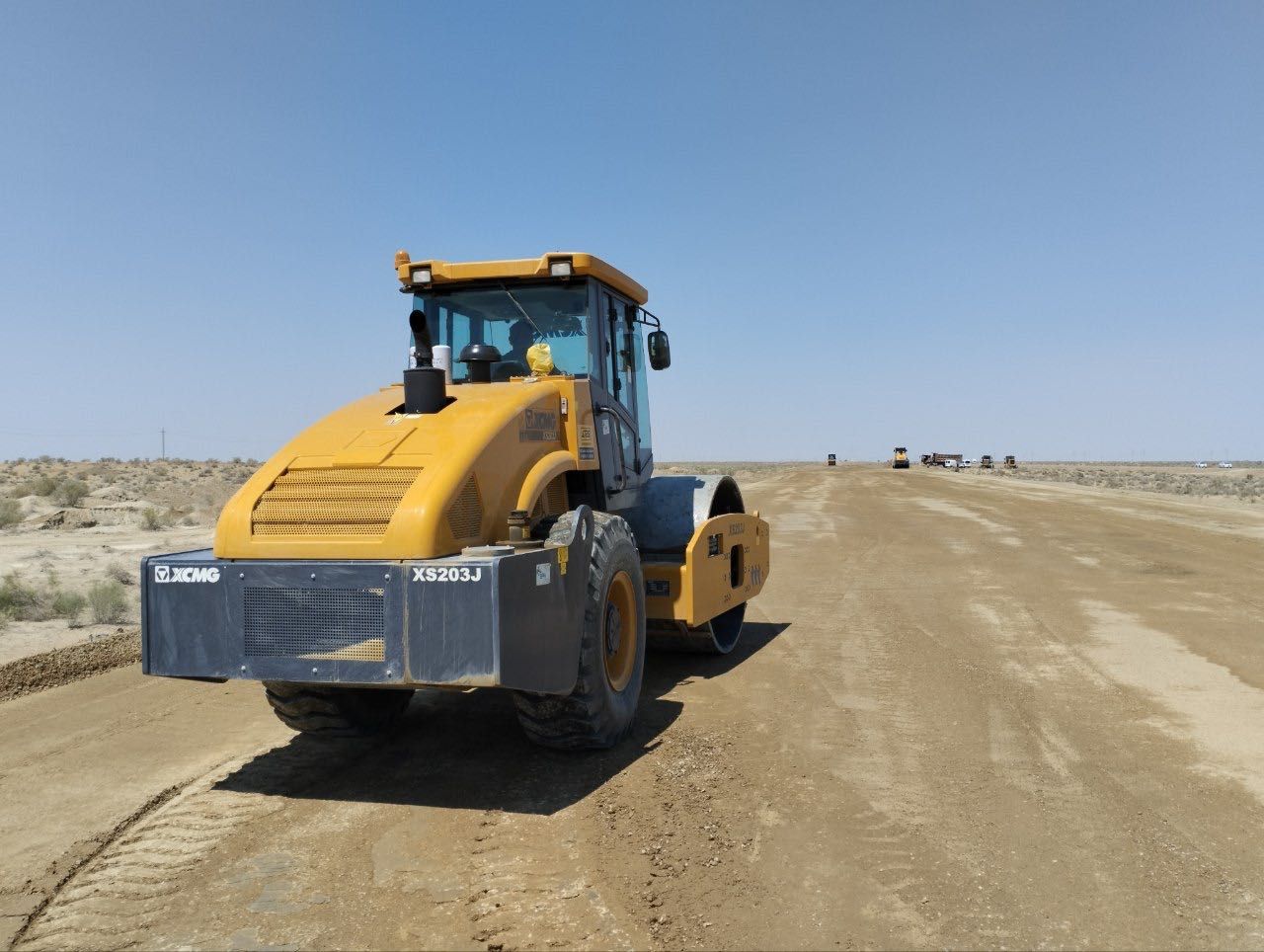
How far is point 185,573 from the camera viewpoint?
4.88 m

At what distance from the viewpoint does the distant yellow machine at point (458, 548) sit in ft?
15.1

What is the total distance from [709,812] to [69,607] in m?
8.34

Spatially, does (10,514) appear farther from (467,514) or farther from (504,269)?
(467,514)

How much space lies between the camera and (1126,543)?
674 inches

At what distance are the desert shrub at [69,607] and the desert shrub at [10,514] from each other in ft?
40.7

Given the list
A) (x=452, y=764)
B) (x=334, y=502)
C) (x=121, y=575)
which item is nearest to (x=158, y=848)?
(x=452, y=764)

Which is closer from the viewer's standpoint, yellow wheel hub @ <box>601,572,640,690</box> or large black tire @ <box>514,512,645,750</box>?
large black tire @ <box>514,512,645,750</box>

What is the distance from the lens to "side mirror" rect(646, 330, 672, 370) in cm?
803

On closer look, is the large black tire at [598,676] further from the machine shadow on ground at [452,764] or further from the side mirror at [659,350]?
the side mirror at [659,350]

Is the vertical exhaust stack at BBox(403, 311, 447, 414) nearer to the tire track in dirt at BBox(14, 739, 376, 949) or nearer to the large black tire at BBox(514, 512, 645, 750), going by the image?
the large black tire at BBox(514, 512, 645, 750)

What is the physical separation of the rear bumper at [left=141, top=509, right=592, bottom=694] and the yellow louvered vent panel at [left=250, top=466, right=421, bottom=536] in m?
0.24

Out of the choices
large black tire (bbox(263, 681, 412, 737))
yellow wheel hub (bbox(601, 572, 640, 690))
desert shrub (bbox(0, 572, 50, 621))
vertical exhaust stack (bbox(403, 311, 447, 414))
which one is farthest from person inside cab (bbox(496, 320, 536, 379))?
desert shrub (bbox(0, 572, 50, 621))

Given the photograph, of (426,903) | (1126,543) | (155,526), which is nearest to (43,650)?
(426,903)

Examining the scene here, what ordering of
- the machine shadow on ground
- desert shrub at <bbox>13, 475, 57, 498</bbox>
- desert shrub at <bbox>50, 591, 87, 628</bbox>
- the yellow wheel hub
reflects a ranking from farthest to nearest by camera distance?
desert shrub at <bbox>13, 475, 57, 498</bbox>
desert shrub at <bbox>50, 591, 87, 628</bbox>
the yellow wheel hub
the machine shadow on ground
